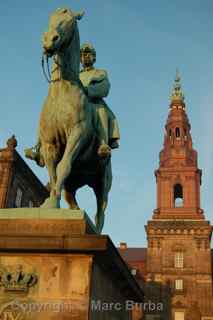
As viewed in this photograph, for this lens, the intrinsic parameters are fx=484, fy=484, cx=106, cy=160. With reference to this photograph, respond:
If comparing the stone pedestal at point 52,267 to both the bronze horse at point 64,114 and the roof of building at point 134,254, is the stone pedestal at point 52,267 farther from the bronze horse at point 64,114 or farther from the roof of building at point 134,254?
the roof of building at point 134,254

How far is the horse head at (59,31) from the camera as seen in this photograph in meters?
5.79

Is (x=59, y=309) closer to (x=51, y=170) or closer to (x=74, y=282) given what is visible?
(x=74, y=282)

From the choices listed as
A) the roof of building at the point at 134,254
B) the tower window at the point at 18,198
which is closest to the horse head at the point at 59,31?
the tower window at the point at 18,198

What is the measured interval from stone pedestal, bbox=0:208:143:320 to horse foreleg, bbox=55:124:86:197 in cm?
60

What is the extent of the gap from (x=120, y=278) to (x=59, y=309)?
1.85 metres

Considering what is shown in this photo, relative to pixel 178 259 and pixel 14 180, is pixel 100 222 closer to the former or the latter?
pixel 14 180

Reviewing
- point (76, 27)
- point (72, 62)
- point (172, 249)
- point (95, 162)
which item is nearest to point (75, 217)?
point (95, 162)

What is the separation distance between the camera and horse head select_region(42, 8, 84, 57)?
228 inches

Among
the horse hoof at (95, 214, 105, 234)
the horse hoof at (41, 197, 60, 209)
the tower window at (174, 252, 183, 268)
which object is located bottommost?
the horse hoof at (41, 197, 60, 209)

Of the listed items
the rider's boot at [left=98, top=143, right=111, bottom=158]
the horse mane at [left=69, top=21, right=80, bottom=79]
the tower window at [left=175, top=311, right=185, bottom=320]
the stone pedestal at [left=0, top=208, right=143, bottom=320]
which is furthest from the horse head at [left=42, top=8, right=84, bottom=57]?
the tower window at [left=175, top=311, right=185, bottom=320]

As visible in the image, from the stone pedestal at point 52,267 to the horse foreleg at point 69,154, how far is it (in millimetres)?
604

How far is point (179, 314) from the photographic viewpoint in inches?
2451

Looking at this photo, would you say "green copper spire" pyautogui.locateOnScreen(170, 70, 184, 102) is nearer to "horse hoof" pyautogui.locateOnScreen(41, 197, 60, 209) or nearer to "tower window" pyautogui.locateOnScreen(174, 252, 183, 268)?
"tower window" pyautogui.locateOnScreen(174, 252, 183, 268)

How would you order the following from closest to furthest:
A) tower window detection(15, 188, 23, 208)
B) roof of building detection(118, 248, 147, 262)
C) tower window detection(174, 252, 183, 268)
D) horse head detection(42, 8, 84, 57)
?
horse head detection(42, 8, 84, 57) < tower window detection(15, 188, 23, 208) < tower window detection(174, 252, 183, 268) < roof of building detection(118, 248, 147, 262)
